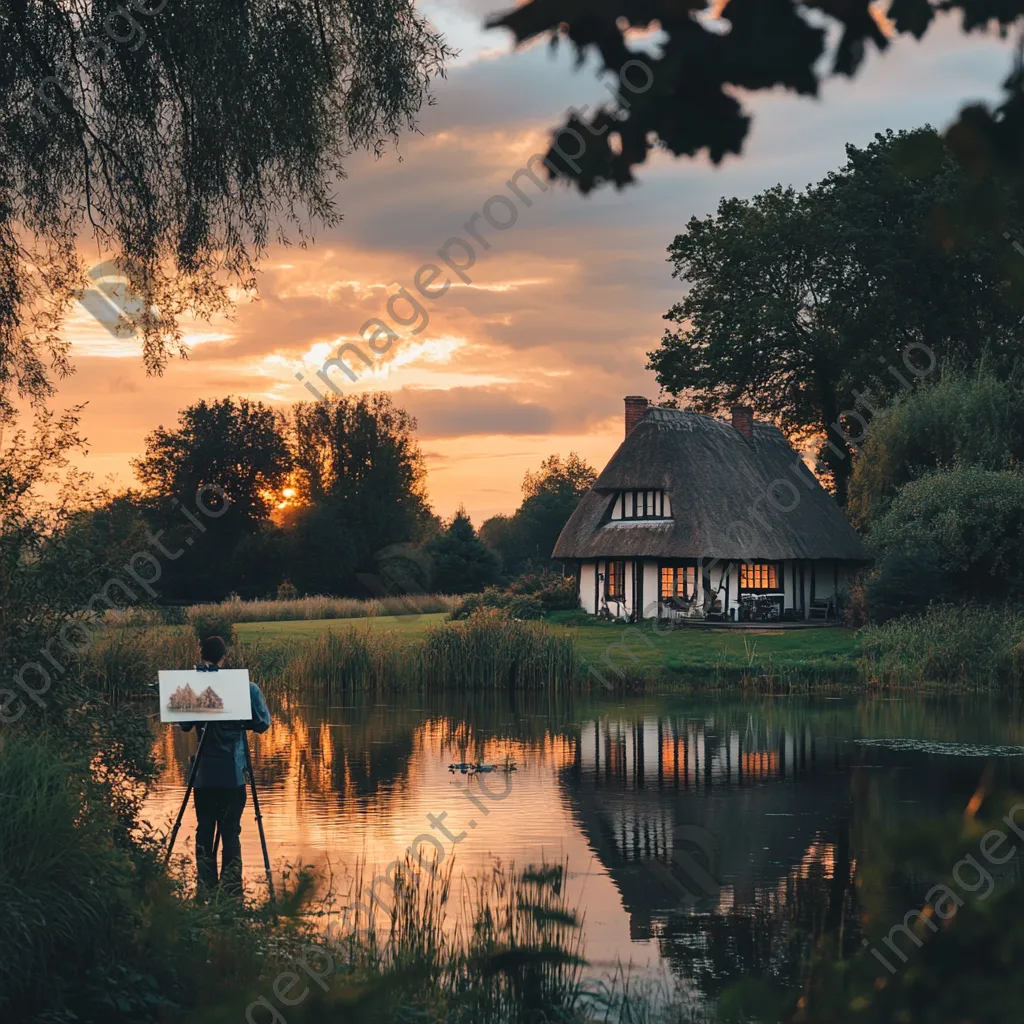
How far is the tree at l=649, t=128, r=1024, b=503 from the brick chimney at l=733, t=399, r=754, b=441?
167cm

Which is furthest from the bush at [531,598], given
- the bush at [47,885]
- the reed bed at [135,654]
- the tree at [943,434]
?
the bush at [47,885]

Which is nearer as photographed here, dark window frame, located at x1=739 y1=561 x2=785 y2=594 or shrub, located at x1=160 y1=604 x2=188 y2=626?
shrub, located at x1=160 y1=604 x2=188 y2=626

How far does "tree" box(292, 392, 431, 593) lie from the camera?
7700 cm

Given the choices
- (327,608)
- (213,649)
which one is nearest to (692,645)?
(327,608)

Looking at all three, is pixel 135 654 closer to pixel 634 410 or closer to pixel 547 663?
pixel 547 663

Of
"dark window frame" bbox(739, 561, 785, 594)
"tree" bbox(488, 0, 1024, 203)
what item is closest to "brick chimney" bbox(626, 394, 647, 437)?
"dark window frame" bbox(739, 561, 785, 594)

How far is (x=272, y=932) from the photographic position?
8461mm

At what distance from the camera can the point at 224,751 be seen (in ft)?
35.6

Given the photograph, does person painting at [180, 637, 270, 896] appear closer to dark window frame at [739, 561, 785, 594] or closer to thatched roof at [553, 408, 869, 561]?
thatched roof at [553, 408, 869, 561]

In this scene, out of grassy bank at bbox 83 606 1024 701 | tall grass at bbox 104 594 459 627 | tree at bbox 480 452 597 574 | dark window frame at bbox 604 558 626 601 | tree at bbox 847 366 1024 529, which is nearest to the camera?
grassy bank at bbox 83 606 1024 701

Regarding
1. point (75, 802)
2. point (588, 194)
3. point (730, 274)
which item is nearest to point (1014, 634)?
point (730, 274)

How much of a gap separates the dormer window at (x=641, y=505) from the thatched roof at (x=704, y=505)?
0.31 metres

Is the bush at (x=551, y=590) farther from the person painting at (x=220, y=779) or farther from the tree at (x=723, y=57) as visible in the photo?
the tree at (x=723, y=57)

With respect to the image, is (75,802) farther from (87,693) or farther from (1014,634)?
(1014,634)
